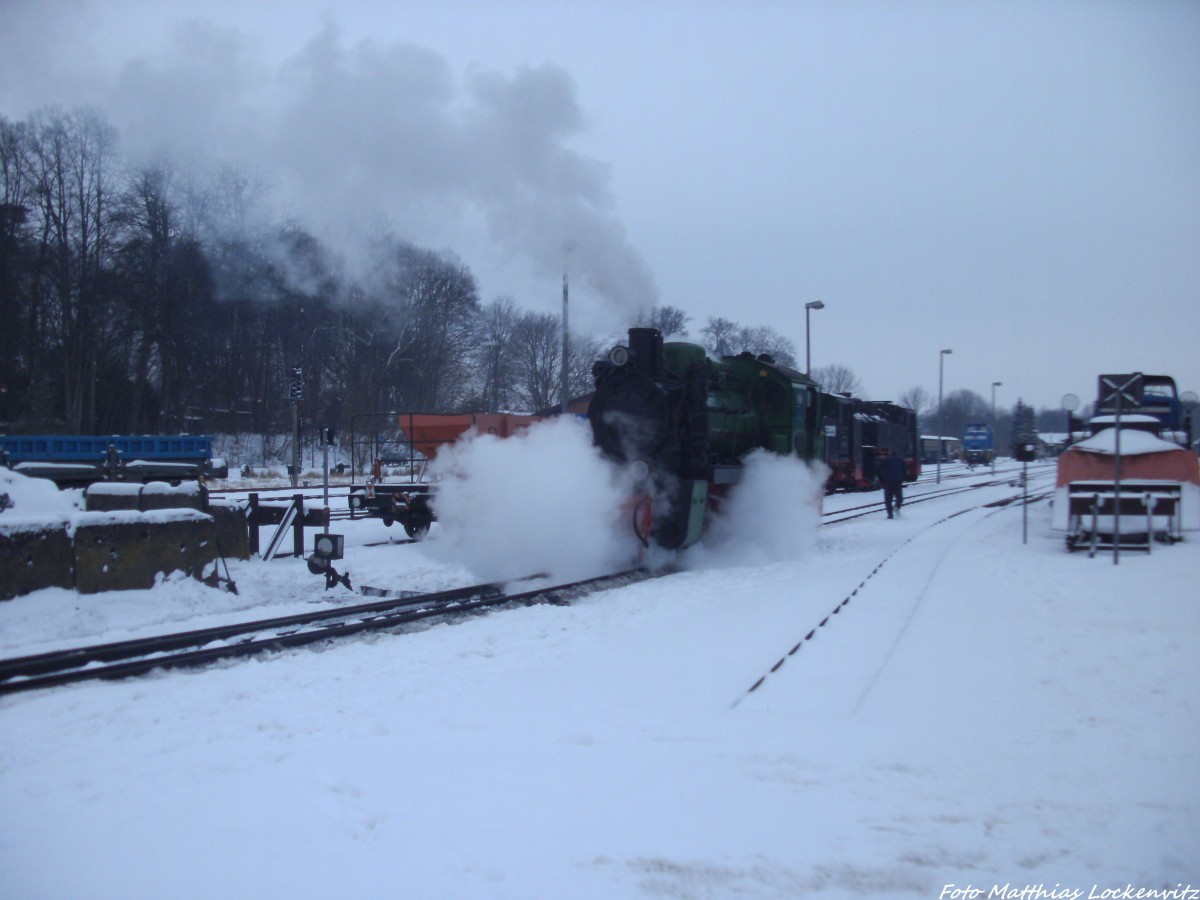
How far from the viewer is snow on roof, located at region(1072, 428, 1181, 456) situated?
42.8ft

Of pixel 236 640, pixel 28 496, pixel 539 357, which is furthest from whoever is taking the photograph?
pixel 539 357

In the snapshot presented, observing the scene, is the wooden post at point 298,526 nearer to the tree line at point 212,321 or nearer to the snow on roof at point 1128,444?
the tree line at point 212,321

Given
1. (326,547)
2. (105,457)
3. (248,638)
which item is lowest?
(248,638)

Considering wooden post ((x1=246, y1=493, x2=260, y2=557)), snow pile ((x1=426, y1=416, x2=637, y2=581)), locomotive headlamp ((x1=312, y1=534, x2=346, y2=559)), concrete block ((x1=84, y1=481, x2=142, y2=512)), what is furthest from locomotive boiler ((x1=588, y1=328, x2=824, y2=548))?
concrete block ((x1=84, y1=481, x2=142, y2=512))

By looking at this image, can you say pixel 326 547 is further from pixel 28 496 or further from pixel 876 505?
pixel 876 505

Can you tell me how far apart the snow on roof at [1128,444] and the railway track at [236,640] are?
27.6 ft

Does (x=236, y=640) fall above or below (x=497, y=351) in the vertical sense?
below

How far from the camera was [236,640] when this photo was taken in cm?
737

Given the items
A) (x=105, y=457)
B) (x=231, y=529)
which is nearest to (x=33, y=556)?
(x=231, y=529)

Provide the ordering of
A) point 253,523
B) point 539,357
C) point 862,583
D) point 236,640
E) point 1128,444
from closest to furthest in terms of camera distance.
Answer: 1. point 236,640
2. point 862,583
3. point 253,523
4. point 1128,444
5. point 539,357

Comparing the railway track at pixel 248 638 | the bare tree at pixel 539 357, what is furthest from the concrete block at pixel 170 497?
the bare tree at pixel 539 357

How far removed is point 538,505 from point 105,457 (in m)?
12.5

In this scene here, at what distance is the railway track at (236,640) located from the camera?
6059mm

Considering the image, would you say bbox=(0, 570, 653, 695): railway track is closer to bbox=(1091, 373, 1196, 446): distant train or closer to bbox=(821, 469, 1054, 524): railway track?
bbox=(1091, 373, 1196, 446): distant train
